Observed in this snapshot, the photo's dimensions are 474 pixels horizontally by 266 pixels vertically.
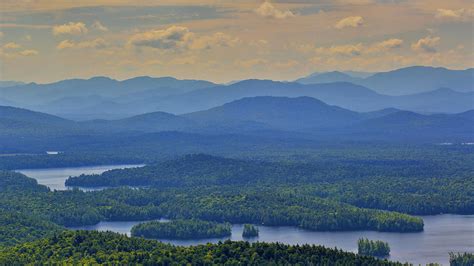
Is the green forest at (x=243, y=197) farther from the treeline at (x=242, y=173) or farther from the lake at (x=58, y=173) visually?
the lake at (x=58, y=173)

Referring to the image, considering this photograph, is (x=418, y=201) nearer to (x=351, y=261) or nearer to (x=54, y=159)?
(x=351, y=261)

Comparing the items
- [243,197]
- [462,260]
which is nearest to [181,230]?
[243,197]

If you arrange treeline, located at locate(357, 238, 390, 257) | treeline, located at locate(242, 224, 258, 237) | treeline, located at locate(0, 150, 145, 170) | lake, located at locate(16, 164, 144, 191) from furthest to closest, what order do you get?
1. treeline, located at locate(0, 150, 145, 170)
2. lake, located at locate(16, 164, 144, 191)
3. treeline, located at locate(242, 224, 258, 237)
4. treeline, located at locate(357, 238, 390, 257)

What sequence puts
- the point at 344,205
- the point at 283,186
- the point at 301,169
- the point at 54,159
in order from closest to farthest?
the point at 344,205 → the point at 283,186 → the point at 301,169 → the point at 54,159

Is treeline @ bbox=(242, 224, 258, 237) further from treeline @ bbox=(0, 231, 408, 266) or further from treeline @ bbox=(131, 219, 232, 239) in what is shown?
treeline @ bbox=(0, 231, 408, 266)

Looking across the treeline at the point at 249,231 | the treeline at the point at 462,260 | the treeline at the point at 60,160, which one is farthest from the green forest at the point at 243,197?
the treeline at the point at 60,160

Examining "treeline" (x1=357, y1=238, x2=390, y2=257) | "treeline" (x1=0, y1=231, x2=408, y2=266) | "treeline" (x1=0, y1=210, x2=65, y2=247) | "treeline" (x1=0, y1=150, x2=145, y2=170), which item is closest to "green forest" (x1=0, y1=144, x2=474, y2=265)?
"treeline" (x1=0, y1=210, x2=65, y2=247)

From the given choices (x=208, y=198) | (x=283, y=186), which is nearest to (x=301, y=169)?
(x=283, y=186)

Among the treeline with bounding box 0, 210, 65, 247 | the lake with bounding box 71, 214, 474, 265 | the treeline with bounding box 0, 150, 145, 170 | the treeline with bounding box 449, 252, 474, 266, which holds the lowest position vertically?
the treeline with bounding box 449, 252, 474, 266
